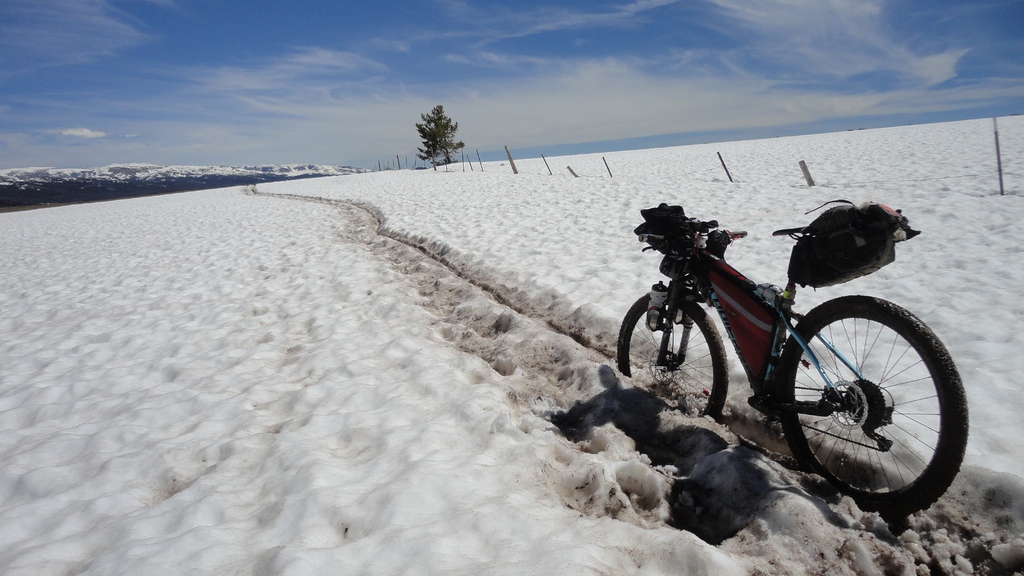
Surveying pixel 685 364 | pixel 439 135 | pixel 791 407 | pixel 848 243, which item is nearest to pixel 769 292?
pixel 848 243

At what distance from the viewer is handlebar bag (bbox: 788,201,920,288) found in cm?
250

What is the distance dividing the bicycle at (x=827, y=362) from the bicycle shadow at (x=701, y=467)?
9.9 inches

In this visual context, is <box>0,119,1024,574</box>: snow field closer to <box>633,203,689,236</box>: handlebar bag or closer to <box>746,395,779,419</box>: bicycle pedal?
<box>746,395,779,419</box>: bicycle pedal

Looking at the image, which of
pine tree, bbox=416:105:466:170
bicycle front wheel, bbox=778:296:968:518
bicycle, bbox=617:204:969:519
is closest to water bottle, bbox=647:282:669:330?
bicycle, bbox=617:204:969:519

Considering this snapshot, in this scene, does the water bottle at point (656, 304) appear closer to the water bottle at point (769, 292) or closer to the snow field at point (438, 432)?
the snow field at point (438, 432)

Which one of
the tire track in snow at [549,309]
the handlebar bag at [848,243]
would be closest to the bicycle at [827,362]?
the handlebar bag at [848,243]

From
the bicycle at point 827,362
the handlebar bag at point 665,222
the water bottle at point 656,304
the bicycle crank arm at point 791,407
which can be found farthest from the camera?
the water bottle at point 656,304

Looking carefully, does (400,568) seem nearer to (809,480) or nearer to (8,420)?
(809,480)

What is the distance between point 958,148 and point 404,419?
83.4 feet

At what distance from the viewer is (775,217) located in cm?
1084

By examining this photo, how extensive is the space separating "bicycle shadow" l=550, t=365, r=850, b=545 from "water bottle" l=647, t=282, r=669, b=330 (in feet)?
2.26

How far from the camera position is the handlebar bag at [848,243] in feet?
8.21

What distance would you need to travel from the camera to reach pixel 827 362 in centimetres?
360

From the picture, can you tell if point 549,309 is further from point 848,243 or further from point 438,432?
point 848,243
